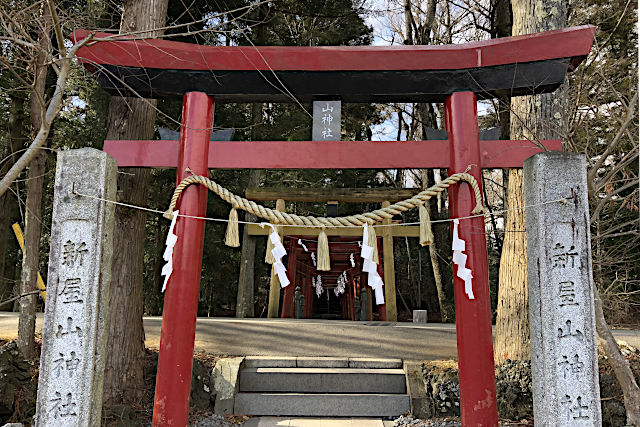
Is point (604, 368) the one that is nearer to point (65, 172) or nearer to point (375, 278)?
point (375, 278)

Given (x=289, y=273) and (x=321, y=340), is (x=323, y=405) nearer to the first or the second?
(x=321, y=340)

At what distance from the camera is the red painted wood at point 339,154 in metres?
4.77

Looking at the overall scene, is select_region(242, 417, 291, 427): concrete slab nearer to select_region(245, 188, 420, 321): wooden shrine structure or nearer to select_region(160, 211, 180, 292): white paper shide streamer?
select_region(160, 211, 180, 292): white paper shide streamer

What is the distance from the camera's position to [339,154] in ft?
15.8

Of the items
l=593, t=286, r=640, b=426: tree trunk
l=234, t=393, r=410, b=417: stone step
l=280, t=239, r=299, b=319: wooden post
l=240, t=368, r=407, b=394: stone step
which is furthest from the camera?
l=280, t=239, r=299, b=319: wooden post

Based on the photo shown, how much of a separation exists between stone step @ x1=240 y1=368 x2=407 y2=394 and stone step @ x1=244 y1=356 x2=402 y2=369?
0.34 meters

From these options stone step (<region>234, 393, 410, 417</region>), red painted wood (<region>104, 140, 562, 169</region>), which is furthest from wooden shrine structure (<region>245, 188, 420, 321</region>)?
red painted wood (<region>104, 140, 562, 169</region>)

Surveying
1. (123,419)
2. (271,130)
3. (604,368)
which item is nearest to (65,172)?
(123,419)

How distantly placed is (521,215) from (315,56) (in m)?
4.09

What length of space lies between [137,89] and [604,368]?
7391mm

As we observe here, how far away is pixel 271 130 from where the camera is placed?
14.3m

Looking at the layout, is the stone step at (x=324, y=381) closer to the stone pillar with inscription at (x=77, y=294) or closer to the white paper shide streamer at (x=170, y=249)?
the white paper shide streamer at (x=170, y=249)

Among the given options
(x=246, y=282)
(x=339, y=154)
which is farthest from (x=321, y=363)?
(x=246, y=282)

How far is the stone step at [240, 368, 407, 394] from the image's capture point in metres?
7.35
